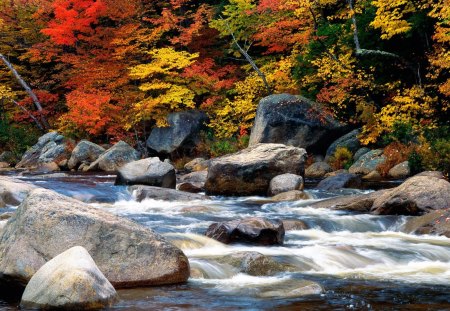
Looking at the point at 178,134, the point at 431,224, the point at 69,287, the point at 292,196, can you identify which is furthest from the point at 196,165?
the point at 69,287

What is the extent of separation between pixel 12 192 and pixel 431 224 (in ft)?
27.9

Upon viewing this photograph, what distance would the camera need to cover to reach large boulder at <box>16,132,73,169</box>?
25.9 meters

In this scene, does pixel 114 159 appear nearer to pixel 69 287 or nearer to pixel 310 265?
pixel 310 265

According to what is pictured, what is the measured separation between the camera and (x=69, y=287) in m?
5.69

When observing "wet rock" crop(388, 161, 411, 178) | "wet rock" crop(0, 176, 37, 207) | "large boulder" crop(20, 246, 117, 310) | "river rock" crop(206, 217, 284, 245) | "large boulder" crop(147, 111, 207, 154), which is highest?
"large boulder" crop(147, 111, 207, 154)

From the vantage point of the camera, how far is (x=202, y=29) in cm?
2936

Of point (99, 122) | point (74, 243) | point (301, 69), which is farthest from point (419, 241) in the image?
point (99, 122)

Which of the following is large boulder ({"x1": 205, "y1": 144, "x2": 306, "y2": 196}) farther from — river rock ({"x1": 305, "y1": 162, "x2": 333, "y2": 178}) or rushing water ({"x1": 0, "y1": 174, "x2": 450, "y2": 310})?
river rock ({"x1": 305, "y1": 162, "x2": 333, "y2": 178})

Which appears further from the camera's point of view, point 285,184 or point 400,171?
point 400,171

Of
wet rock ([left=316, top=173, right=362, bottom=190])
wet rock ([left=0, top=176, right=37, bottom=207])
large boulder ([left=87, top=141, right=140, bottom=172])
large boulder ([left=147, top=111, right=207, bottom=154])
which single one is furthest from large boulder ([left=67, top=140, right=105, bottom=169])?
wet rock ([left=316, top=173, right=362, bottom=190])

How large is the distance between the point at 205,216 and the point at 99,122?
1557 cm

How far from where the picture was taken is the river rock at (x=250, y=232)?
30.1 ft

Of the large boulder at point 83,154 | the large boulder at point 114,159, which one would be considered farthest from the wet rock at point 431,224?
the large boulder at point 83,154

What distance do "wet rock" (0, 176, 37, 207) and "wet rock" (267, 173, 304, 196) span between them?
595 cm
